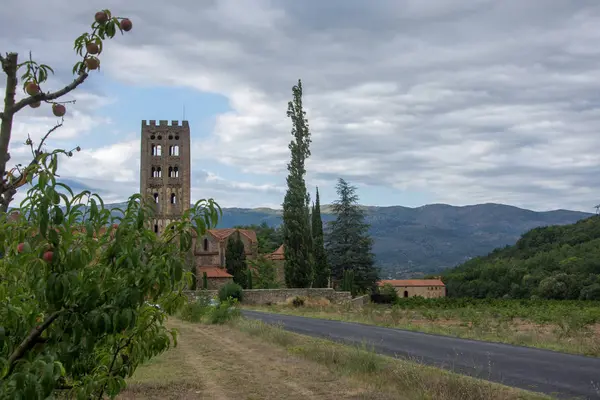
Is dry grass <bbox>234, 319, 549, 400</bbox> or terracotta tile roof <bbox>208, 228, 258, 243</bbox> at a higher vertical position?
terracotta tile roof <bbox>208, 228, 258, 243</bbox>

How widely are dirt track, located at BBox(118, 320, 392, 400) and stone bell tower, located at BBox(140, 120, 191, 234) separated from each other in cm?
5993

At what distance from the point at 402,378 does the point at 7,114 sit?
32.0 feet

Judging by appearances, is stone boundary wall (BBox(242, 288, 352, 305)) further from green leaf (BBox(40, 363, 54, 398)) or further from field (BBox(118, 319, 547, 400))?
green leaf (BBox(40, 363, 54, 398))

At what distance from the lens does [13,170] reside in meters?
3.84

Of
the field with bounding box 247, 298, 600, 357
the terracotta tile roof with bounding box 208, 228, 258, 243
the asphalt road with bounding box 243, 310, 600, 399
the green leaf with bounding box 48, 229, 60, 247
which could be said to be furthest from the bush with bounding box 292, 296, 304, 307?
the green leaf with bounding box 48, 229, 60, 247

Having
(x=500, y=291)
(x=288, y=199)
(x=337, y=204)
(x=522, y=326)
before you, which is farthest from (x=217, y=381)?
(x=500, y=291)

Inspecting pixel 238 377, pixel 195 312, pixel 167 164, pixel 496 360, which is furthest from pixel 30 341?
pixel 167 164

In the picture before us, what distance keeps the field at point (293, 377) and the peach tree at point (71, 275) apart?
7.05 m

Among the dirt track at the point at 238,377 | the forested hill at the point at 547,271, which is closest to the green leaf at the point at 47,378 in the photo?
the dirt track at the point at 238,377

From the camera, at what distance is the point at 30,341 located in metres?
4.23

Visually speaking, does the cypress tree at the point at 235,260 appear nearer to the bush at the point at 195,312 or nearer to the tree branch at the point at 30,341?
the bush at the point at 195,312

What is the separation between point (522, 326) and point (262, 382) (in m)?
21.3

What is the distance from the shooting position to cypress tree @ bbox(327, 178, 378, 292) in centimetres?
6556

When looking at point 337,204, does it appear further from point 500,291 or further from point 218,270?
point 500,291
